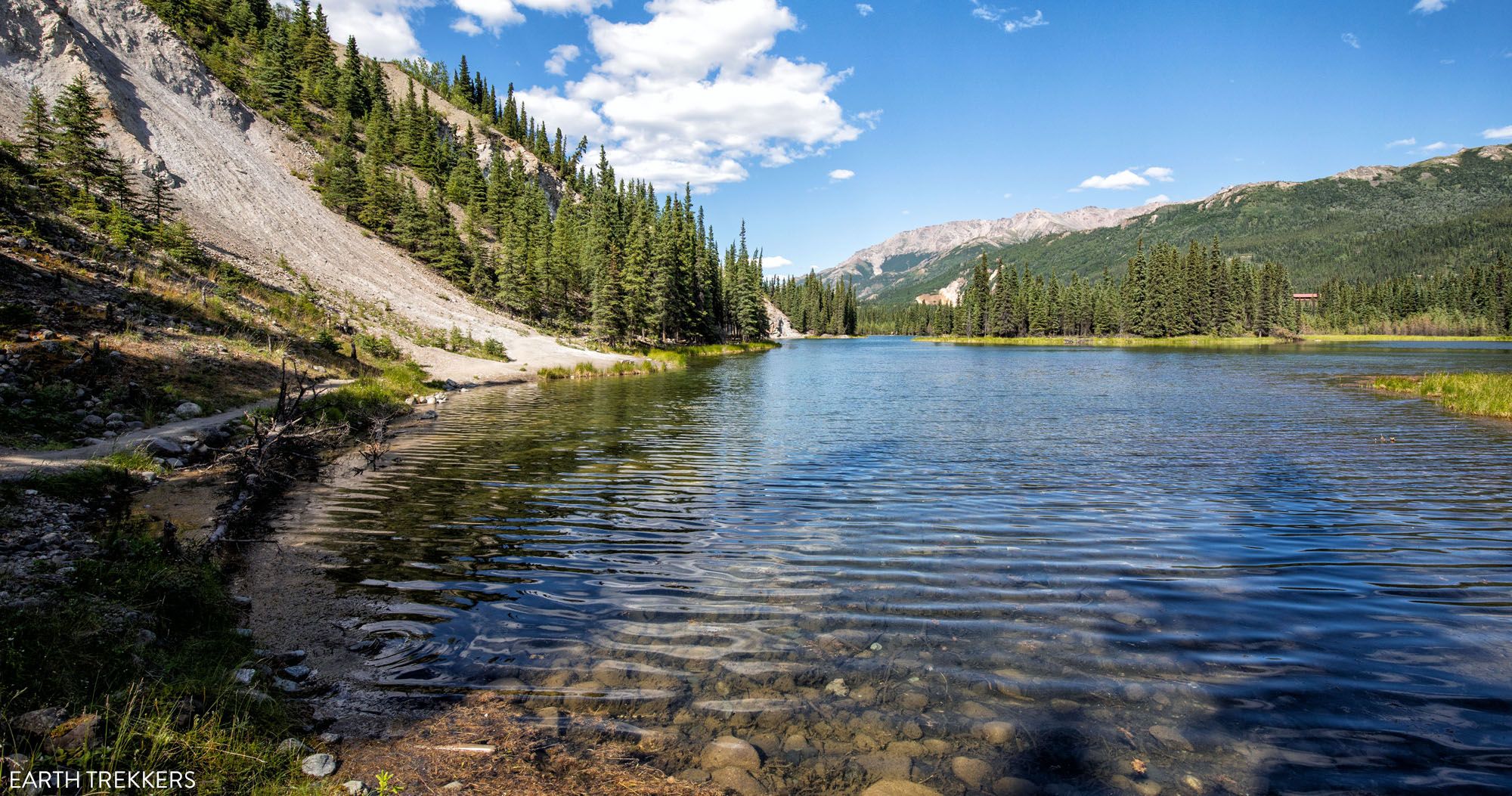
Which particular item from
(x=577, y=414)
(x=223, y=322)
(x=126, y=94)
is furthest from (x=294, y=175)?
(x=577, y=414)

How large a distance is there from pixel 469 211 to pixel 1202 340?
118 metres

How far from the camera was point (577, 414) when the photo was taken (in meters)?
26.2

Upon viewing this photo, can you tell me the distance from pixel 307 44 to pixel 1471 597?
130 meters

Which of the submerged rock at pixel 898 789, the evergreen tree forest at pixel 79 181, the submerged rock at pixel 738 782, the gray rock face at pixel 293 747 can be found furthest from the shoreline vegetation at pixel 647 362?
the submerged rock at pixel 898 789

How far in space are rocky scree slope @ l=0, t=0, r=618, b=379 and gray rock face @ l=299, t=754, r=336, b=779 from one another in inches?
1427

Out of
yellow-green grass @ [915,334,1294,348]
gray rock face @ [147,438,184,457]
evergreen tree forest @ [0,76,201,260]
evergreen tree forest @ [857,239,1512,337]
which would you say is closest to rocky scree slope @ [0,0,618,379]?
evergreen tree forest @ [0,76,201,260]

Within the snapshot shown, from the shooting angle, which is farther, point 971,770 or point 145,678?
point 971,770

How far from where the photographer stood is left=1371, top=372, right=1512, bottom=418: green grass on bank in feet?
77.7

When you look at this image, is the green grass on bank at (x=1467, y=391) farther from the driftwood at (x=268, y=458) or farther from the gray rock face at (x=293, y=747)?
the driftwood at (x=268, y=458)

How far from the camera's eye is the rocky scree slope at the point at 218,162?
40.2 metres

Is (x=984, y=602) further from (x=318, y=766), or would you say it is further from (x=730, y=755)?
(x=318, y=766)

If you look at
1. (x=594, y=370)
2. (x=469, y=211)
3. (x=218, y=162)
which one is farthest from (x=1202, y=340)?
(x=218, y=162)

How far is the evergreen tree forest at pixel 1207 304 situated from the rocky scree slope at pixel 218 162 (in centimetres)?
10827

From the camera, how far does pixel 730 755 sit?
4.98m
